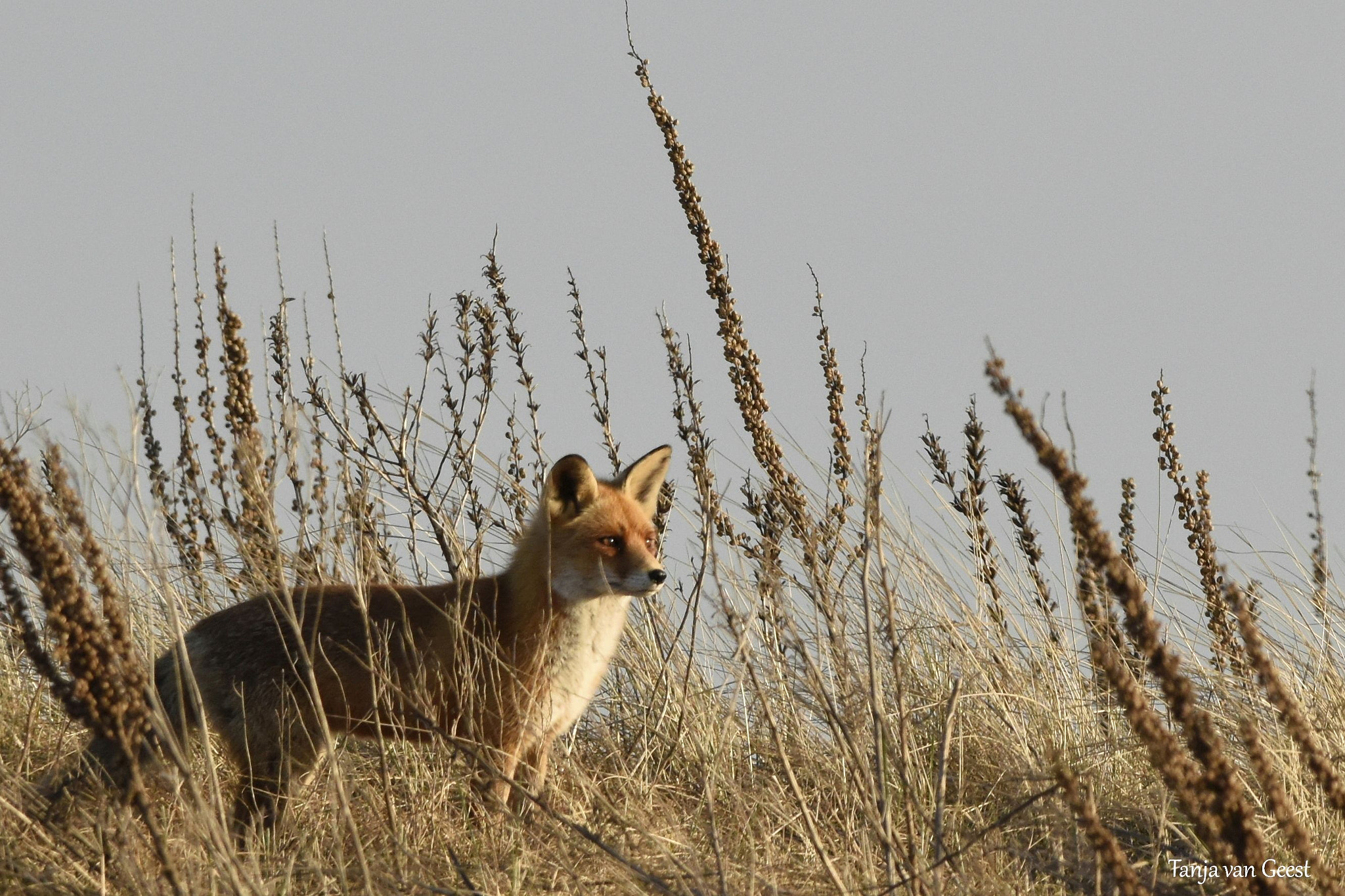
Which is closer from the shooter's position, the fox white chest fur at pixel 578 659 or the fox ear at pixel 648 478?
the fox white chest fur at pixel 578 659

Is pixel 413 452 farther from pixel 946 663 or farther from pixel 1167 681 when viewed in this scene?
pixel 1167 681

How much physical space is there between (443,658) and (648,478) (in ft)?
4.66

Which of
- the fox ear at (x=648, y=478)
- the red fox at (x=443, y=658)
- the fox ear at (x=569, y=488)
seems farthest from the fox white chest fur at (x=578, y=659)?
the fox ear at (x=648, y=478)

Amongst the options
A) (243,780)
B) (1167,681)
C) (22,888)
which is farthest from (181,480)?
(1167,681)

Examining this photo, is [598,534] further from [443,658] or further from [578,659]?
[443,658]

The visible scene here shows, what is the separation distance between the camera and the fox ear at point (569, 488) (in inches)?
222

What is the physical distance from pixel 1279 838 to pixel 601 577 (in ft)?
8.83

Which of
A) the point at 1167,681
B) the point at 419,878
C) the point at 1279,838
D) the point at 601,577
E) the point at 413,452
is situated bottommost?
the point at 1279,838

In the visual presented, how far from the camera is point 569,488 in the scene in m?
5.79

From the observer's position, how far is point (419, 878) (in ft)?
12.5

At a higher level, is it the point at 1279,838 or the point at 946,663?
the point at 946,663

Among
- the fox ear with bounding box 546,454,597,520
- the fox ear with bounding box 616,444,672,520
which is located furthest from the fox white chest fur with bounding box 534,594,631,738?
the fox ear with bounding box 616,444,672,520

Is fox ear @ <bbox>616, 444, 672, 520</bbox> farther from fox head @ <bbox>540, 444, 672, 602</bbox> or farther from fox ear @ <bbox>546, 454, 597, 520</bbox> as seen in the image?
fox ear @ <bbox>546, 454, 597, 520</bbox>

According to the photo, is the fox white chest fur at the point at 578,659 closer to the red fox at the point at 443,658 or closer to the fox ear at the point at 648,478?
the red fox at the point at 443,658
